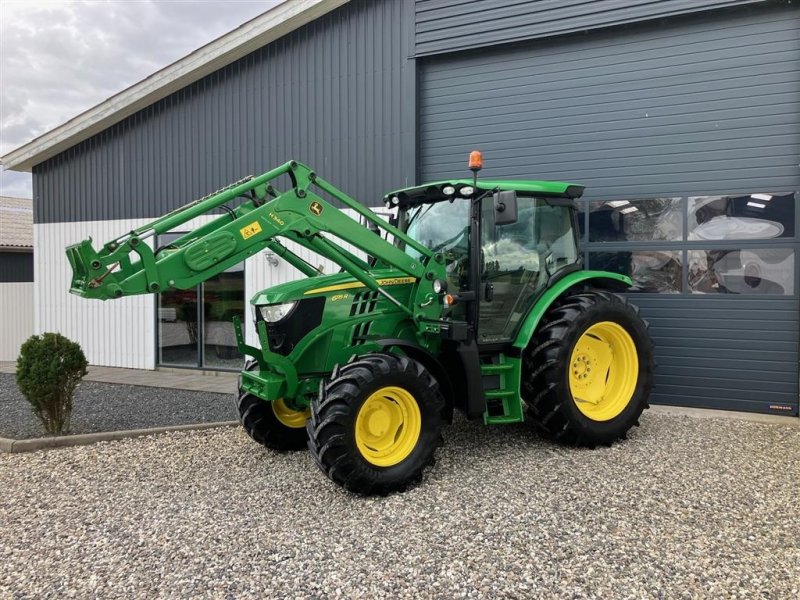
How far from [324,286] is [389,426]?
3.98 ft

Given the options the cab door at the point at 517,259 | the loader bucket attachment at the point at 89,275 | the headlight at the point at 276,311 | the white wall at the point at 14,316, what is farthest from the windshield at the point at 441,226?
the white wall at the point at 14,316

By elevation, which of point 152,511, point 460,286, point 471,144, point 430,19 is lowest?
point 152,511

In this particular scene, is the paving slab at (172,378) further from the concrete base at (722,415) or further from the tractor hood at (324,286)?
the concrete base at (722,415)

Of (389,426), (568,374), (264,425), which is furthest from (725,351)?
(264,425)

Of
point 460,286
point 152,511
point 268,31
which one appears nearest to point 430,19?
point 268,31

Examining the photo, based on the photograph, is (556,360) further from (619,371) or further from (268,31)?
(268,31)

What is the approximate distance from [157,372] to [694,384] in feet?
27.9

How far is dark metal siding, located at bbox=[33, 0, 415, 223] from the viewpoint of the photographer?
28.3ft

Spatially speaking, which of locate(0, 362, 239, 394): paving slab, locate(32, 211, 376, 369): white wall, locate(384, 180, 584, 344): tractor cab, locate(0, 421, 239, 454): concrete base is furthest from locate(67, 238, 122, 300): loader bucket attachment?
locate(32, 211, 376, 369): white wall

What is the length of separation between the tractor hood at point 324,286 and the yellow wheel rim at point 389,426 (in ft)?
3.12

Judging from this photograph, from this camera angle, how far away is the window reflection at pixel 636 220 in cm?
715

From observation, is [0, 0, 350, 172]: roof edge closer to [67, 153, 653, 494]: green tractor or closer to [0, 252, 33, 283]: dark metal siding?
[0, 252, 33, 283]: dark metal siding

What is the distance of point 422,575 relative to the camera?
3.15m

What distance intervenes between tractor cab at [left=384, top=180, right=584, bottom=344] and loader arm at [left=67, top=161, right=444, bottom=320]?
0.30 meters
